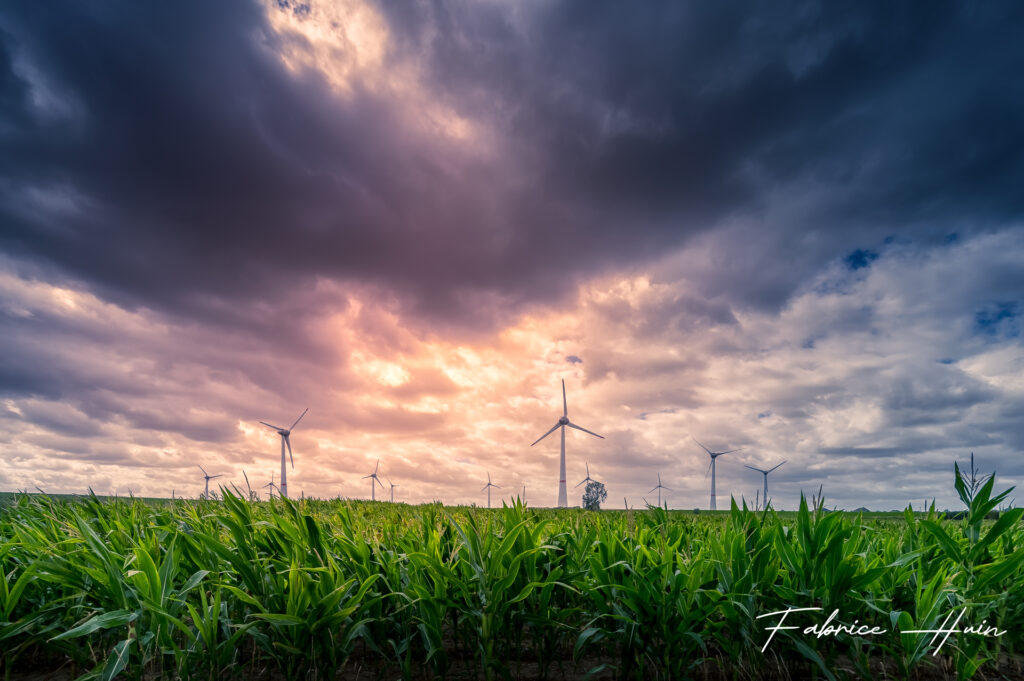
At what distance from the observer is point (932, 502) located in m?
6.59

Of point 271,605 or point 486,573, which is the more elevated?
point 486,573

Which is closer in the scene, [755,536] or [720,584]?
[720,584]

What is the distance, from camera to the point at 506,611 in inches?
166

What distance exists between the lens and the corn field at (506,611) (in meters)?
3.84

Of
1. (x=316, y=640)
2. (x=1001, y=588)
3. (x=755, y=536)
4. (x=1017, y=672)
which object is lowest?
(x=1017, y=672)

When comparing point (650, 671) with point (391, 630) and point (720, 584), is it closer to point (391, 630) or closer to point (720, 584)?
point (720, 584)

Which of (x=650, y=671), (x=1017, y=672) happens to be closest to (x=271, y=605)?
(x=650, y=671)

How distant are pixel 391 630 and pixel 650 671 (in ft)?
6.59

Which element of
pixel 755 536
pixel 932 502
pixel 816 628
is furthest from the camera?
pixel 932 502

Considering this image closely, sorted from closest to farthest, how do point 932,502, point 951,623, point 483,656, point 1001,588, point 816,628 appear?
point 483,656 < point 816,628 < point 951,623 < point 1001,588 < point 932,502

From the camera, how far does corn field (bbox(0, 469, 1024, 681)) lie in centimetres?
384
